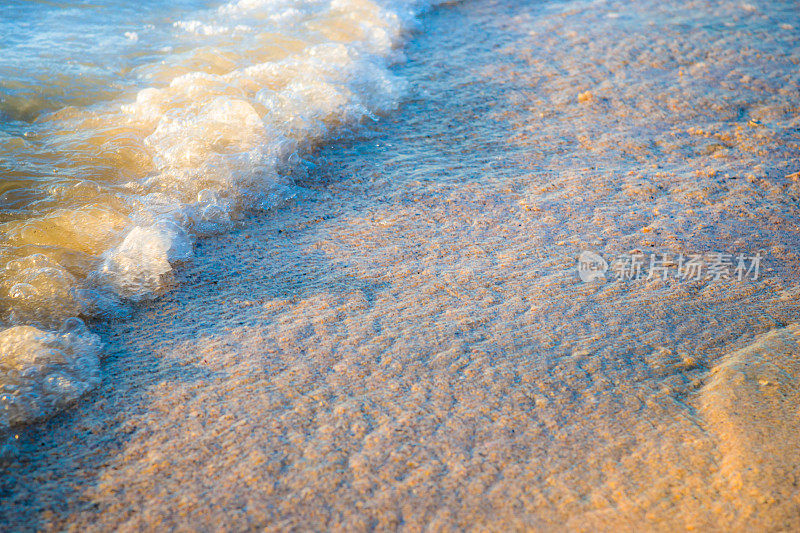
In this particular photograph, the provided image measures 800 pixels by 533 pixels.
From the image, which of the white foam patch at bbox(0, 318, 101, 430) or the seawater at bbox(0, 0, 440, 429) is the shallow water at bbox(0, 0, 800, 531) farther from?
the seawater at bbox(0, 0, 440, 429)

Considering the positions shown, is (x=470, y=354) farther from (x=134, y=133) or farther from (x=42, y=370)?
(x=134, y=133)

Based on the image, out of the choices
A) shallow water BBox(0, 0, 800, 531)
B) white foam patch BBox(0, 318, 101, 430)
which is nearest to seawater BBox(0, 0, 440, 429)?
white foam patch BBox(0, 318, 101, 430)

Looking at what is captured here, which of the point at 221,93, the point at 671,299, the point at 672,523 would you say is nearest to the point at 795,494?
the point at 672,523

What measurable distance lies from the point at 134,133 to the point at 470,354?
2.71 m

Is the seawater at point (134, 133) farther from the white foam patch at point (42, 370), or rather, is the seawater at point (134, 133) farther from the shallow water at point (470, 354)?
the shallow water at point (470, 354)

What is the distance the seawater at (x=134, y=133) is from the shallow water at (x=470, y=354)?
205mm

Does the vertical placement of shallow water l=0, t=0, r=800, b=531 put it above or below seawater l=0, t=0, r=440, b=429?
below

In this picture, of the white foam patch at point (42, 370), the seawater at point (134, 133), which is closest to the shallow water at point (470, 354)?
the white foam patch at point (42, 370)

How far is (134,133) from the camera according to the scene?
3.48 metres

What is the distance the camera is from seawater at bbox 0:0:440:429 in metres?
2.23

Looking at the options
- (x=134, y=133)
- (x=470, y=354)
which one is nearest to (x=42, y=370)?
(x=470, y=354)

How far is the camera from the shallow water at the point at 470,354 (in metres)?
1.53

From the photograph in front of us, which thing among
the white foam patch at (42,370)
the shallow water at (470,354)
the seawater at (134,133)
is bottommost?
the shallow water at (470,354)

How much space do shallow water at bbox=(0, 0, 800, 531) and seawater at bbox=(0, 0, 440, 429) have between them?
20 cm
